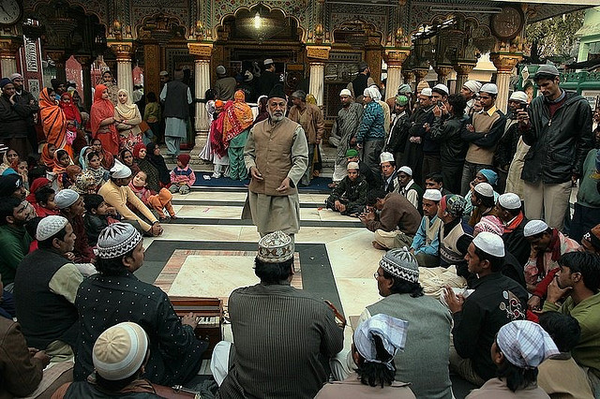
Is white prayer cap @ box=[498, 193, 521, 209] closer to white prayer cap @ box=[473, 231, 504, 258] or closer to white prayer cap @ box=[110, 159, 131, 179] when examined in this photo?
white prayer cap @ box=[473, 231, 504, 258]

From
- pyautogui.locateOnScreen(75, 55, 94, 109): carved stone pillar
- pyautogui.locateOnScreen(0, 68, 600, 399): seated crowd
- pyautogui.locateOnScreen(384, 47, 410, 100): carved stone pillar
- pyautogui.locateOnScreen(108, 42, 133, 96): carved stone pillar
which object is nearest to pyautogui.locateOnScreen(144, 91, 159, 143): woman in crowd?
pyautogui.locateOnScreen(108, 42, 133, 96): carved stone pillar

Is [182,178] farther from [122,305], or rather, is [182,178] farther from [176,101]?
[122,305]

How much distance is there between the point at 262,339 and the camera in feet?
7.22

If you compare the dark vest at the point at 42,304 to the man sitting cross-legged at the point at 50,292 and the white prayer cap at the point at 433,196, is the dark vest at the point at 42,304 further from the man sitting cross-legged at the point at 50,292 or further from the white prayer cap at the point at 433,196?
the white prayer cap at the point at 433,196

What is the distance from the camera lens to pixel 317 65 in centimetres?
980

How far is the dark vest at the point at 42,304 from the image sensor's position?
106 inches

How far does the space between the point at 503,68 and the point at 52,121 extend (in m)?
8.43

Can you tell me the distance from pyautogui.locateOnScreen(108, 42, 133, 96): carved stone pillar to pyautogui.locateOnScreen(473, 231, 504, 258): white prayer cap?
8355mm

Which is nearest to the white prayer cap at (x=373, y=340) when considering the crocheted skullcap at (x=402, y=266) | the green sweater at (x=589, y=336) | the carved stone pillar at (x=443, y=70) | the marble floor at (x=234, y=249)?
the crocheted skullcap at (x=402, y=266)

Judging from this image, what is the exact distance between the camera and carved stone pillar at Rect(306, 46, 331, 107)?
31.9ft

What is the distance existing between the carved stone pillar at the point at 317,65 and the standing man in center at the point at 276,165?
5564mm

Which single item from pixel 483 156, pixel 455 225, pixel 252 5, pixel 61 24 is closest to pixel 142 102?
pixel 61 24

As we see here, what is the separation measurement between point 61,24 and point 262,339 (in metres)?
12.1

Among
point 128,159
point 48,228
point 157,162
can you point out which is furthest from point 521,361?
point 157,162
